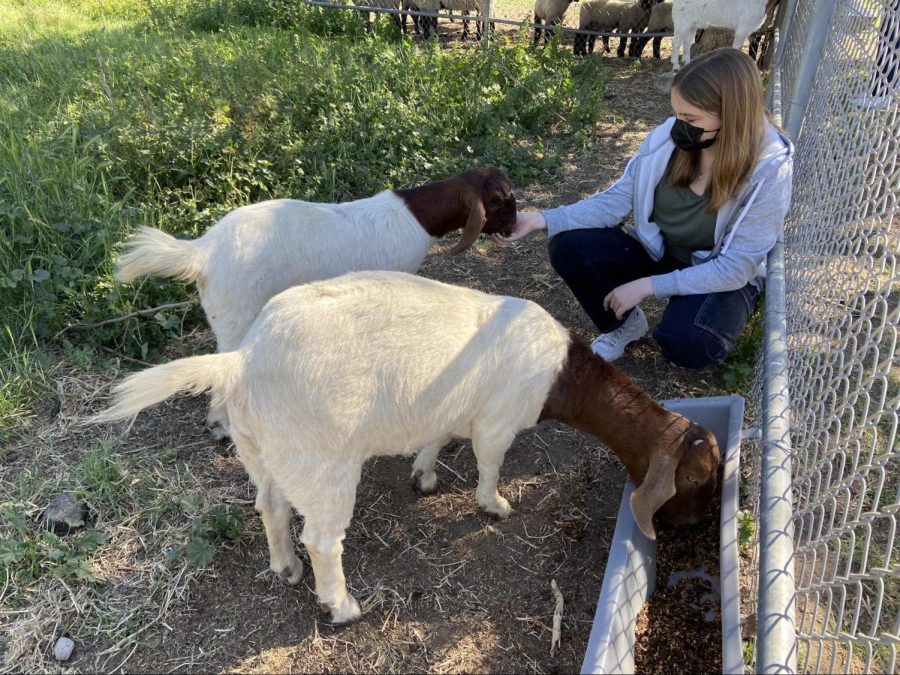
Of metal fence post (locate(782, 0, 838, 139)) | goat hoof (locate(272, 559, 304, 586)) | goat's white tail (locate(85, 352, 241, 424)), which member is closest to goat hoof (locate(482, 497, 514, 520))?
goat hoof (locate(272, 559, 304, 586))

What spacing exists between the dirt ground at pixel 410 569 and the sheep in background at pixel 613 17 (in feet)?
22.0

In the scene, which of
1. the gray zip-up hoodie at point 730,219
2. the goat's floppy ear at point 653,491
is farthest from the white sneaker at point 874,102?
the goat's floppy ear at point 653,491

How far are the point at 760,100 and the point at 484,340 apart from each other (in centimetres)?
151

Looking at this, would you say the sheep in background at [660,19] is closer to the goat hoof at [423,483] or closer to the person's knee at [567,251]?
the person's knee at [567,251]

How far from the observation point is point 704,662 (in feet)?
7.26

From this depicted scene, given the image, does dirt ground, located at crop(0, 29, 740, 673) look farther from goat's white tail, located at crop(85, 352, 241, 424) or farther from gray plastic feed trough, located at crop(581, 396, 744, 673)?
goat's white tail, located at crop(85, 352, 241, 424)

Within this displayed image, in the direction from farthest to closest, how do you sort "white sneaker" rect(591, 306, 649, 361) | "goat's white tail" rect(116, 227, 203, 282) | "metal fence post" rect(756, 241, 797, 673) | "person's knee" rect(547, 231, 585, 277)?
1. "white sneaker" rect(591, 306, 649, 361)
2. "person's knee" rect(547, 231, 585, 277)
3. "goat's white tail" rect(116, 227, 203, 282)
4. "metal fence post" rect(756, 241, 797, 673)

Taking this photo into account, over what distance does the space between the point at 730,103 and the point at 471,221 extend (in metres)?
1.33

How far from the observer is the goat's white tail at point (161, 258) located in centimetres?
276

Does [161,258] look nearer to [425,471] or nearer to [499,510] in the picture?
[425,471]

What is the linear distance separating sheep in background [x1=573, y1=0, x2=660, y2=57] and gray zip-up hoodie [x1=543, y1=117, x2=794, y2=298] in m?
6.34

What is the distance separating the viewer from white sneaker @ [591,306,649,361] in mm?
3523

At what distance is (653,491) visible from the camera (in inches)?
88.5

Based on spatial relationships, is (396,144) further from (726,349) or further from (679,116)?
(726,349)
